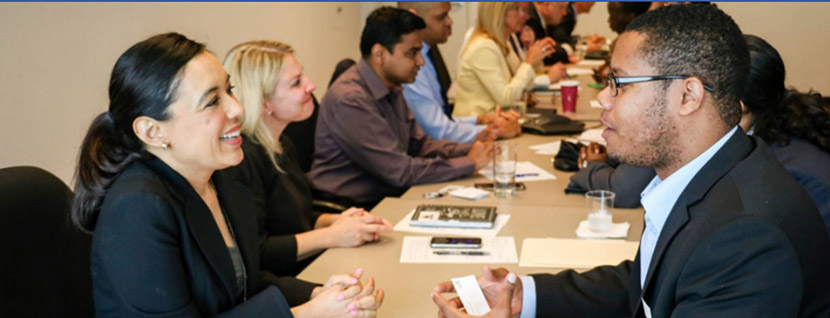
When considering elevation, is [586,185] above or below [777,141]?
below

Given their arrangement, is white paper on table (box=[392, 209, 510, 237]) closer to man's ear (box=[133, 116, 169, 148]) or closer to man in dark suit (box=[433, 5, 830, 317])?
man in dark suit (box=[433, 5, 830, 317])

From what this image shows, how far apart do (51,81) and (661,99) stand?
256cm

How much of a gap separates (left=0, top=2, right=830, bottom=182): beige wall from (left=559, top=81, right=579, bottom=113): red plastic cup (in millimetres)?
919

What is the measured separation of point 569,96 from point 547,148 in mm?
995

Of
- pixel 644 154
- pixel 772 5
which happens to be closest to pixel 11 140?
pixel 644 154

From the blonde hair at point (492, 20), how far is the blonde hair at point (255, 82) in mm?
2503

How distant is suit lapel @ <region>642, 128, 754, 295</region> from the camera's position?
1345 mm

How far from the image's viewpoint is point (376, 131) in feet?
10.4

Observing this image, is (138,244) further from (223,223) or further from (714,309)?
(714,309)

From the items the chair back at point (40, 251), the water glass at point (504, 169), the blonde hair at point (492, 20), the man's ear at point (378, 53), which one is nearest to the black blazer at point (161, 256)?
the chair back at point (40, 251)

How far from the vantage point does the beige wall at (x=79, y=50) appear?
291cm

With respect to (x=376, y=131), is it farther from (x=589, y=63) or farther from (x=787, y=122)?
A: (x=589, y=63)

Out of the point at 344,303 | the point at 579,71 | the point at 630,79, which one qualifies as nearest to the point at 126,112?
the point at 344,303

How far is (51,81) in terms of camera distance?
3102 mm
